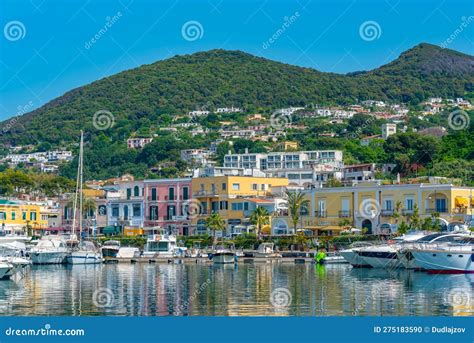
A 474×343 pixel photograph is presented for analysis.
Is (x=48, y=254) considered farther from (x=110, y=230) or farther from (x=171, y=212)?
(x=110, y=230)

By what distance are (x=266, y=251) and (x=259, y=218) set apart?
17.6ft

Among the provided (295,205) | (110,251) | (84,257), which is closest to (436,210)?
(295,205)

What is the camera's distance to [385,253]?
4950 cm

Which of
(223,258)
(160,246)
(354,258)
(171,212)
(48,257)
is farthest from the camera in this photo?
(171,212)

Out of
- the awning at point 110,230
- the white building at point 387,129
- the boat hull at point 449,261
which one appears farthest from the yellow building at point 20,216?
the white building at point 387,129

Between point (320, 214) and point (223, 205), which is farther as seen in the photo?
point (223, 205)

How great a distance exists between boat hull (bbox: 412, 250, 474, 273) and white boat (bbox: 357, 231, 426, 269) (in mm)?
3341

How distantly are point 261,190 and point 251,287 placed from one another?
4231 centimetres

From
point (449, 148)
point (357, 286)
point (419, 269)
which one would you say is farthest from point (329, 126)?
point (357, 286)

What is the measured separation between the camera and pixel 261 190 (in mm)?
77625

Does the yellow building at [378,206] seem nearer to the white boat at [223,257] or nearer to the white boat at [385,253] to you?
the white boat at [385,253]

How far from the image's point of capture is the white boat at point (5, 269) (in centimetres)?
4122

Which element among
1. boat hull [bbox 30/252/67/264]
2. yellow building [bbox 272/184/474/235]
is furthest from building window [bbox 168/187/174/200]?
boat hull [bbox 30/252/67/264]

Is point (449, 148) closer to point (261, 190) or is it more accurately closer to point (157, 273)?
point (261, 190)
